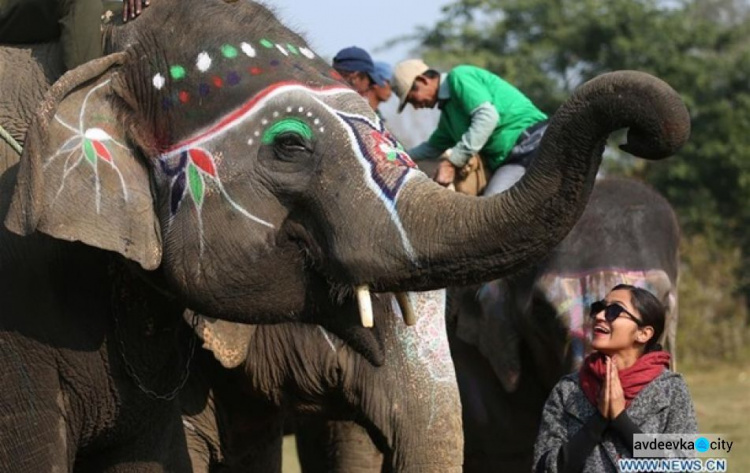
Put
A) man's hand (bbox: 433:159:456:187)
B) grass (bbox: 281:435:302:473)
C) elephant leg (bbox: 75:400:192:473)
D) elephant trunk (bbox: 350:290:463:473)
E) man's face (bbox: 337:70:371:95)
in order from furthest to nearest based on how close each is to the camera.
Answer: grass (bbox: 281:435:302:473)
man's face (bbox: 337:70:371:95)
man's hand (bbox: 433:159:456:187)
elephant trunk (bbox: 350:290:463:473)
elephant leg (bbox: 75:400:192:473)

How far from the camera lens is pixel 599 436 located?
15.0 feet

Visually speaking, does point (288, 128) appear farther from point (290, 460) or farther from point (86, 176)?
point (290, 460)

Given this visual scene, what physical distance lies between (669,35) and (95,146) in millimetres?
22108

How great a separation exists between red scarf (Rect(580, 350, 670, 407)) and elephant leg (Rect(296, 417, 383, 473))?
237 centimetres

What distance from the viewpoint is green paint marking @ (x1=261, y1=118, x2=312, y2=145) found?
14.2ft

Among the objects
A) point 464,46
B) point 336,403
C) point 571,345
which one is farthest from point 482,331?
point 464,46

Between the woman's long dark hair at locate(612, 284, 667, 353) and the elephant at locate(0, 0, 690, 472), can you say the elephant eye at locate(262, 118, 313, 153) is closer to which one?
the elephant at locate(0, 0, 690, 472)

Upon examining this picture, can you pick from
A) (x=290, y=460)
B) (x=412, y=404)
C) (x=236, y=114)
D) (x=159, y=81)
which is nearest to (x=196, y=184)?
(x=236, y=114)

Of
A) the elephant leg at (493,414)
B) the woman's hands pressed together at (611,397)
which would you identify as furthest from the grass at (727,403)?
the woman's hands pressed together at (611,397)

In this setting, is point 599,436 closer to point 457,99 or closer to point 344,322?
point 344,322

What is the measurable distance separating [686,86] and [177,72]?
2151cm

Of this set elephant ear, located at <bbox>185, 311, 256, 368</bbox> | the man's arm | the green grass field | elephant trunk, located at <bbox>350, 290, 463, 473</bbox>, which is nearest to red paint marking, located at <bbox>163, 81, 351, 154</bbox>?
elephant ear, located at <bbox>185, 311, 256, 368</bbox>

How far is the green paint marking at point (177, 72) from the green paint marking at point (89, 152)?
0.97 feet

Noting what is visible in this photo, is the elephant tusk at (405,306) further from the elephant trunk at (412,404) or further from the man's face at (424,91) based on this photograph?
the man's face at (424,91)
